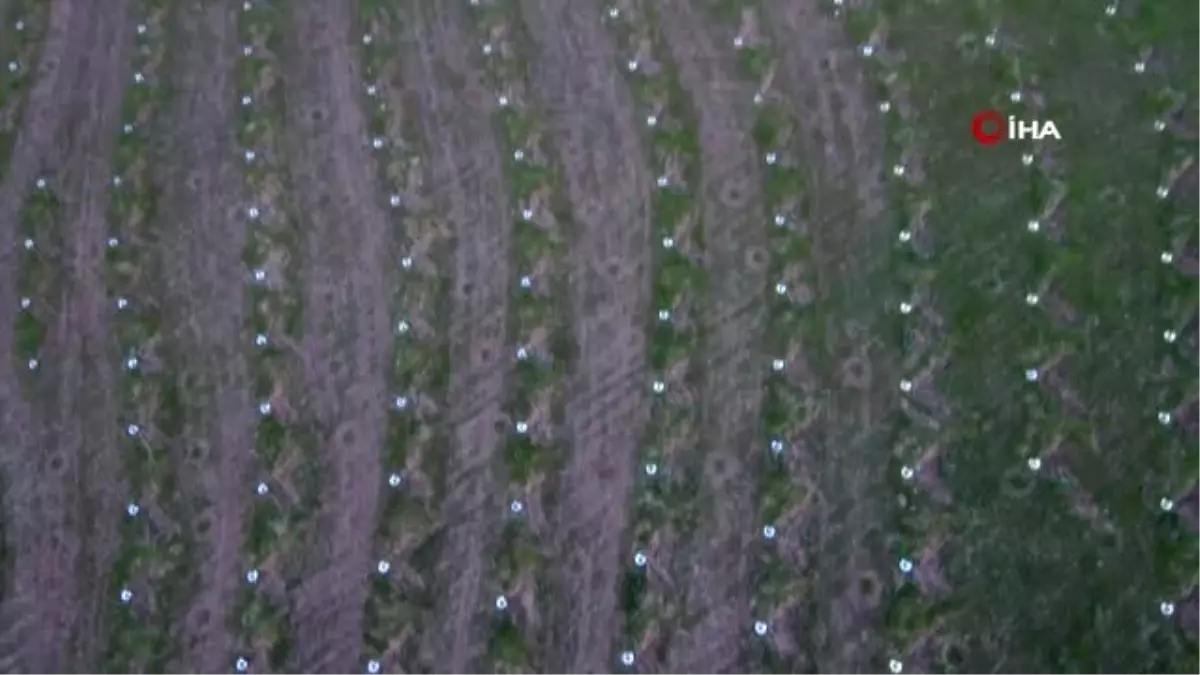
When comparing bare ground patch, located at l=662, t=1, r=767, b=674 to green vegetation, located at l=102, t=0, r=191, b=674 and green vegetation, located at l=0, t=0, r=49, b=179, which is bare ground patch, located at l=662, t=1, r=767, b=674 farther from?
green vegetation, located at l=0, t=0, r=49, b=179

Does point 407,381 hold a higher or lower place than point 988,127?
lower

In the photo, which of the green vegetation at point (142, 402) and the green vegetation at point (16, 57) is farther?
the green vegetation at point (16, 57)

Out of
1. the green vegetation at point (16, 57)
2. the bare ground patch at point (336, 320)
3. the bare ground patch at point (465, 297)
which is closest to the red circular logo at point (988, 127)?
the bare ground patch at point (465, 297)

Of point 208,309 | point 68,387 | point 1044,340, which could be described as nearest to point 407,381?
point 208,309

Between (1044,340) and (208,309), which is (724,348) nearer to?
(1044,340)

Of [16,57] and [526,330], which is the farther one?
[16,57]

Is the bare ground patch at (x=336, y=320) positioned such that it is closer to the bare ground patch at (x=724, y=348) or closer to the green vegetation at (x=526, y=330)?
the green vegetation at (x=526, y=330)

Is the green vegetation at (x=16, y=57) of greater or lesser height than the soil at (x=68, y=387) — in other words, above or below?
above
